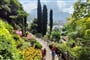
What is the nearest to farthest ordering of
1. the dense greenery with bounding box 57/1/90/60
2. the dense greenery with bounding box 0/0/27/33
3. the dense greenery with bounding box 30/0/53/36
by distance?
1. the dense greenery with bounding box 57/1/90/60
2. the dense greenery with bounding box 0/0/27/33
3. the dense greenery with bounding box 30/0/53/36

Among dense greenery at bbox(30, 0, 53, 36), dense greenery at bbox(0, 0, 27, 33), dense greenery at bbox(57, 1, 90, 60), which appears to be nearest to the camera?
dense greenery at bbox(57, 1, 90, 60)

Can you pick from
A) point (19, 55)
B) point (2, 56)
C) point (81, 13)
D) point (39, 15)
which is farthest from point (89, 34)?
point (39, 15)

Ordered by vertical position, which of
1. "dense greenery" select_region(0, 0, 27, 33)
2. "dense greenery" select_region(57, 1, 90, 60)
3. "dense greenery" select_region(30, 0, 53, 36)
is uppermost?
"dense greenery" select_region(57, 1, 90, 60)

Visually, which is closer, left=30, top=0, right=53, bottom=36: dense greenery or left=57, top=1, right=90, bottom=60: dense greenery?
left=57, top=1, right=90, bottom=60: dense greenery

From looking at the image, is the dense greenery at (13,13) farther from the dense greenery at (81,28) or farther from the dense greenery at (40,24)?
the dense greenery at (81,28)

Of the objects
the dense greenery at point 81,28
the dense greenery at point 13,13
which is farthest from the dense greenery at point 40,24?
the dense greenery at point 81,28

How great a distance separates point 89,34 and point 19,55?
102 inches

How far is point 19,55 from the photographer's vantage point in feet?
38.6

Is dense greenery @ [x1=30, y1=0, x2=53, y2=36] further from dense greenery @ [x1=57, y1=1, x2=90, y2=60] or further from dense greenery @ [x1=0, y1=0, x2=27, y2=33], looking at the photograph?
dense greenery @ [x1=57, y1=1, x2=90, y2=60]

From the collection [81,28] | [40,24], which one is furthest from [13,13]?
[81,28]

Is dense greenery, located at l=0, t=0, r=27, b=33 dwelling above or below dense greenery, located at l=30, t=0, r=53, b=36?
above

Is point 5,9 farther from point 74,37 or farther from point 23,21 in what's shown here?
point 74,37

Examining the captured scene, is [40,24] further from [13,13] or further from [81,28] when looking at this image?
[81,28]

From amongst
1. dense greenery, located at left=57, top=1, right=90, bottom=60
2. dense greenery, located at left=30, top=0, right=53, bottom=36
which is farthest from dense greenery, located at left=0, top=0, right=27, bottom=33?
dense greenery, located at left=57, top=1, right=90, bottom=60
